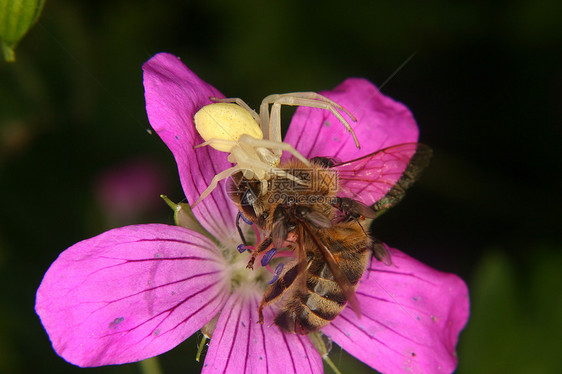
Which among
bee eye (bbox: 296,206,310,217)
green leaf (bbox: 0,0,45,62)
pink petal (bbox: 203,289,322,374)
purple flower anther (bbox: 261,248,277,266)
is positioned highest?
green leaf (bbox: 0,0,45,62)

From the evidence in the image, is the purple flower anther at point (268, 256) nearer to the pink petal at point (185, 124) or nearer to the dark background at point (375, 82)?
the pink petal at point (185, 124)

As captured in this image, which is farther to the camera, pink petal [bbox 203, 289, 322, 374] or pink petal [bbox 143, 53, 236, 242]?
pink petal [bbox 203, 289, 322, 374]

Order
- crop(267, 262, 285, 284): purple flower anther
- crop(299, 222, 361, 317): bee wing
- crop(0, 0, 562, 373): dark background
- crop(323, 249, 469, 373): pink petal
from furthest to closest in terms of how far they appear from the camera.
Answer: crop(0, 0, 562, 373): dark background, crop(323, 249, 469, 373): pink petal, crop(267, 262, 285, 284): purple flower anther, crop(299, 222, 361, 317): bee wing

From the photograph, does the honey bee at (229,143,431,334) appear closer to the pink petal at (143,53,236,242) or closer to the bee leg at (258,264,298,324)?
the bee leg at (258,264,298,324)

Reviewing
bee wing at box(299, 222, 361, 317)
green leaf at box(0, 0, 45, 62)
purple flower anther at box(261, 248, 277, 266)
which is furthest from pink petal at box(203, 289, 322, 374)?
green leaf at box(0, 0, 45, 62)

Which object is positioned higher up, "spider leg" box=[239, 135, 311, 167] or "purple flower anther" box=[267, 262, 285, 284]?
"spider leg" box=[239, 135, 311, 167]

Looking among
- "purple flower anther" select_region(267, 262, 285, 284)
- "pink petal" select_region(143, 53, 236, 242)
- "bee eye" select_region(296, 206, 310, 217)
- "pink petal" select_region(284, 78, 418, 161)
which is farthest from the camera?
"pink petal" select_region(284, 78, 418, 161)

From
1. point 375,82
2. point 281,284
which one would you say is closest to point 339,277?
point 281,284

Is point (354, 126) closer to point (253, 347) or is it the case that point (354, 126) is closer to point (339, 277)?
point (253, 347)

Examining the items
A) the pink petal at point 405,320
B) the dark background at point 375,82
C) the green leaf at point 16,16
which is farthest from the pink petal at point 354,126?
the dark background at point 375,82
